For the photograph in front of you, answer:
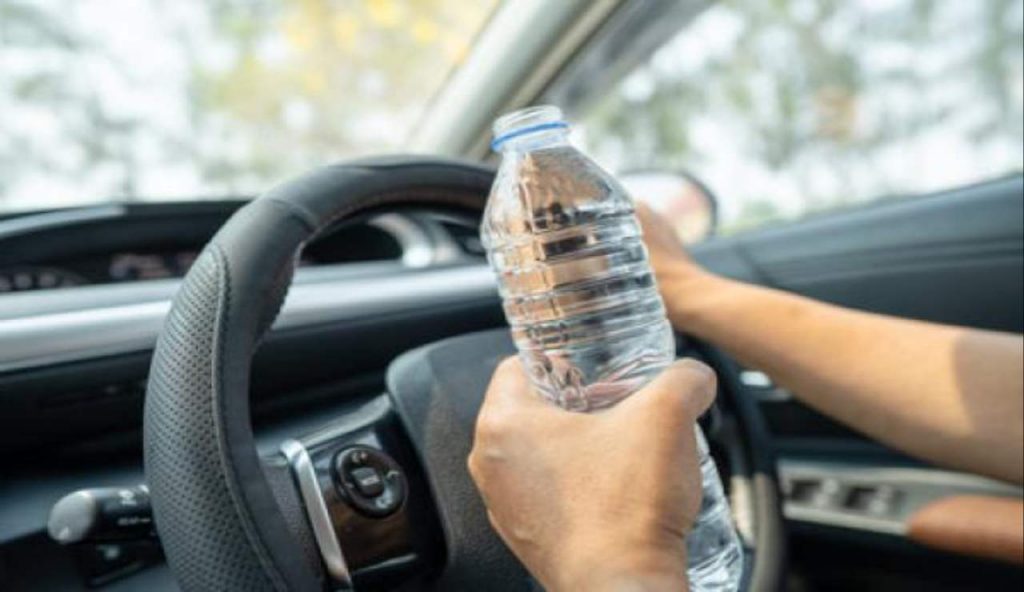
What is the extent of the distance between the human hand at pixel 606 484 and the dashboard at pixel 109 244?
421 millimetres

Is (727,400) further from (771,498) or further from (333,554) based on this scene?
(333,554)

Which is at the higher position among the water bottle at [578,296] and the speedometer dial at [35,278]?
the speedometer dial at [35,278]

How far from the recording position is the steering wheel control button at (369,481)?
2.51 feet

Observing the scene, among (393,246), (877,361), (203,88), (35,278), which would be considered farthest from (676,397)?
(203,88)

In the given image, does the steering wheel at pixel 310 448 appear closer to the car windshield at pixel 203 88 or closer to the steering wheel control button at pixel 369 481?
the steering wheel control button at pixel 369 481

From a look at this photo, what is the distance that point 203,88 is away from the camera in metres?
2.14

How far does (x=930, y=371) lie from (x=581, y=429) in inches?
32.6

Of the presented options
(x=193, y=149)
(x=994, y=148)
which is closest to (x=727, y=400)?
(x=994, y=148)

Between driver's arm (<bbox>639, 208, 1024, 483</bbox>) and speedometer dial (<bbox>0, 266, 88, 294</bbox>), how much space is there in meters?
0.88

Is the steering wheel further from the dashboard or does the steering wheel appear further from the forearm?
the forearm

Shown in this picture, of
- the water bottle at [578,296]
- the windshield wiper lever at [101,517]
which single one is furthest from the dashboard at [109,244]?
the windshield wiper lever at [101,517]

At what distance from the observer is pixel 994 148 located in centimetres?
172

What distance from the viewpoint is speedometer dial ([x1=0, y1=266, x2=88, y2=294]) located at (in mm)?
1308

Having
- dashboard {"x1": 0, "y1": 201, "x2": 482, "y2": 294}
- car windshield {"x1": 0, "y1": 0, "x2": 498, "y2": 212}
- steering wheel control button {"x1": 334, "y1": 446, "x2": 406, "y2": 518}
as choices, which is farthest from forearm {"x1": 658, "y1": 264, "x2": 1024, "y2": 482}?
car windshield {"x1": 0, "y1": 0, "x2": 498, "y2": 212}
